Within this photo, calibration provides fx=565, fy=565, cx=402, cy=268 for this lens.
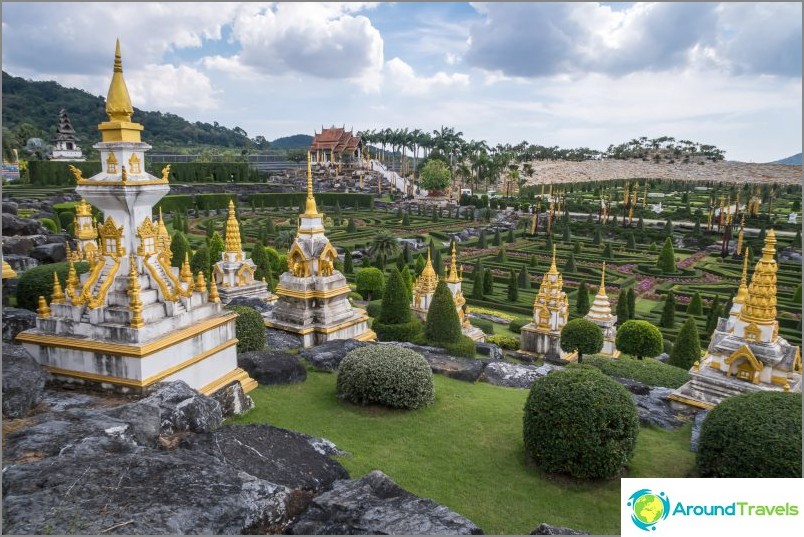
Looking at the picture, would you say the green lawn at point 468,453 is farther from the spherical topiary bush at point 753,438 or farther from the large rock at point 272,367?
the spherical topiary bush at point 753,438

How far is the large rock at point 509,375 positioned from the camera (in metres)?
14.6

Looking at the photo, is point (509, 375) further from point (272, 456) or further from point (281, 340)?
point (272, 456)

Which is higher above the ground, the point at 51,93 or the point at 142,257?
the point at 51,93

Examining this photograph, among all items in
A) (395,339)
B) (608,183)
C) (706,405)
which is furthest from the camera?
(608,183)

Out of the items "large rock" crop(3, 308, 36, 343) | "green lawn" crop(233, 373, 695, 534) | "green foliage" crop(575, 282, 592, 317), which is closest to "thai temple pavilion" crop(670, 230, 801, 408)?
"green lawn" crop(233, 373, 695, 534)

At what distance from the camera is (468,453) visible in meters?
9.79

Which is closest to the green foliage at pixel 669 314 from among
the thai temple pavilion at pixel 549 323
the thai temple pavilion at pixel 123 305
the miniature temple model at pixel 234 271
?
the thai temple pavilion at pixel 549 323

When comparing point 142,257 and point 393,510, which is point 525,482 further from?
point 142,257

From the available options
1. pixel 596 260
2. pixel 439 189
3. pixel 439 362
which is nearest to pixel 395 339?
pixel 439 362

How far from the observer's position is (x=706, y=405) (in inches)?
485

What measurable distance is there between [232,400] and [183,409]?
73.3 inches

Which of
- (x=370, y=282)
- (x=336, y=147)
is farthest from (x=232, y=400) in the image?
(x=336, y=147)

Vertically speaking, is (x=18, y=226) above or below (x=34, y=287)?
above

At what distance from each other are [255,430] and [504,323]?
2174 centimetres
